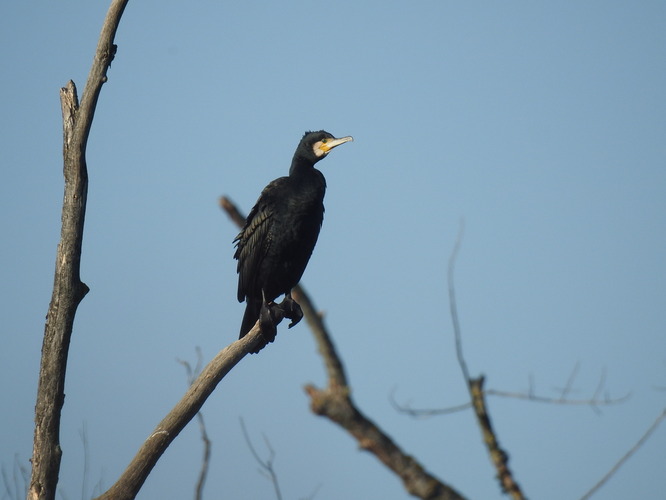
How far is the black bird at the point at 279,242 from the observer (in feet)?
20.8

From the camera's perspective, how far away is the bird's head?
6.86 meters

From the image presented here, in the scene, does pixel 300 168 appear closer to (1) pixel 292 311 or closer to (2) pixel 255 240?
(2) pixel 255 240

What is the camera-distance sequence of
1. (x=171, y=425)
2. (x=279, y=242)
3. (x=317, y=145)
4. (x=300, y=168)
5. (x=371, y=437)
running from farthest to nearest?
1. (x=317, y=145)
2. (x=300, y=168)
3. (x=279, y=242)
4. (x=171, y=425)
5. (x=371, y=437)

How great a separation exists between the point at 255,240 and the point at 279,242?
20cm

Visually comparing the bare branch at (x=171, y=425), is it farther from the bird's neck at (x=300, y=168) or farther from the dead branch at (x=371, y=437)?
the bird's neck at (x=300, y=168)

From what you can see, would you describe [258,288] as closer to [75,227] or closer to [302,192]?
[302,192]

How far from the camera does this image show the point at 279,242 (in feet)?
20.8

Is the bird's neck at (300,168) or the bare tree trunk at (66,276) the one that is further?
the bird's neck at (300,168)

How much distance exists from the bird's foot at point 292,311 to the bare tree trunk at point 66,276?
1.60m

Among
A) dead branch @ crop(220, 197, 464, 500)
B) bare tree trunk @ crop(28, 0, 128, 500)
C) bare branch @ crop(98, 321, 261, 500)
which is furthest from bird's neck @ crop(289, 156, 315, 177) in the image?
dead branch @ crop(220, 197, 464, 500)

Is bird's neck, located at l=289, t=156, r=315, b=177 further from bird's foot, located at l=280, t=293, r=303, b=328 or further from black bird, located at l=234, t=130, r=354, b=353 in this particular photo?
bird's foot, located at l=280, t=293, r=303, b=328

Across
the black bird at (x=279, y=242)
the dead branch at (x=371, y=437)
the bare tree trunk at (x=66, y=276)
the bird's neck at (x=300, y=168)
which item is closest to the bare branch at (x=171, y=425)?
the bare tree trunk at (x=66, y=276)

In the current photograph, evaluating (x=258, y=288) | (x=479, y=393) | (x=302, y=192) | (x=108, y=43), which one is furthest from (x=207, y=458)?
Answer: (x=479, y=393)

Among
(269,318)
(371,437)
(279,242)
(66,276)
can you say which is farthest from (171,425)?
(371,437)
